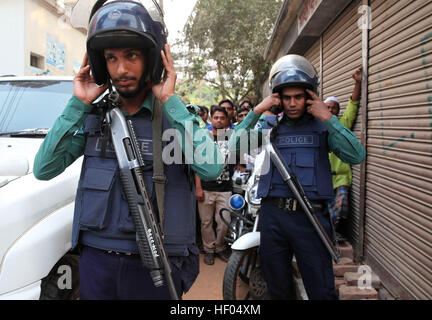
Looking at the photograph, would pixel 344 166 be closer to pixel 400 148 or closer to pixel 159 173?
pixel 400 148

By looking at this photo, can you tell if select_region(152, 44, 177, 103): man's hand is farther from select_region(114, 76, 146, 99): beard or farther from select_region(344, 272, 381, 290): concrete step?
select_region(344, 272, 381, 290): concrete step

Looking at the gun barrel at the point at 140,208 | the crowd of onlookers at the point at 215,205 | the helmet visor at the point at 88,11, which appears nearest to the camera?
the gun barrel at the point at 140,208

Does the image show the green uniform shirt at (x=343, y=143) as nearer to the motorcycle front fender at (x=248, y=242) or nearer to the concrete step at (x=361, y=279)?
the motorcycle front fender at (x=248, y=242)

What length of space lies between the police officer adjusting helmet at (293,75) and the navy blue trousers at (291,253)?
93 centimetres

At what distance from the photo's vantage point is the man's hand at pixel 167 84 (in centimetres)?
144

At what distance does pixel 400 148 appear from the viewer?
8.32 ft

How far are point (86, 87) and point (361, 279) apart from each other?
2941 mm

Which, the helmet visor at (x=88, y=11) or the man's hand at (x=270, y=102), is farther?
the man's hand at (x=270, y=102)

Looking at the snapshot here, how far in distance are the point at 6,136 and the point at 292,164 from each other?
2231 millimetres

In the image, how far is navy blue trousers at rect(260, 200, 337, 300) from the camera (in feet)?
7.19

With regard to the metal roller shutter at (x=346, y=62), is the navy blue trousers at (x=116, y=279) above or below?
below

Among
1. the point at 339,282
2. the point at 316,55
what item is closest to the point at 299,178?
the point at 339,282

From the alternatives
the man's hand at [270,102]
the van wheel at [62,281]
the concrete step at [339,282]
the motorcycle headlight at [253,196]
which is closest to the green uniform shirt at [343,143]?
the man's hand at [270,102]
